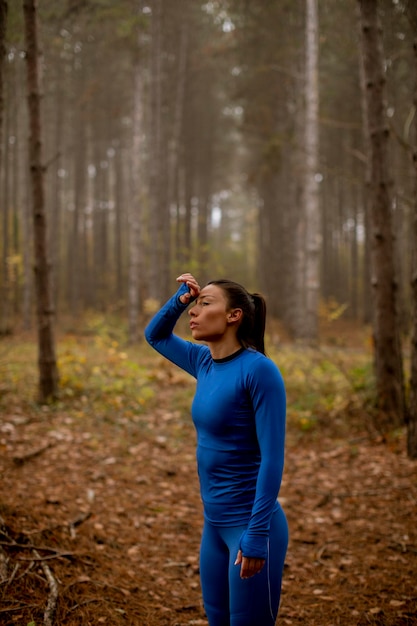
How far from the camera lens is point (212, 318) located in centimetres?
246

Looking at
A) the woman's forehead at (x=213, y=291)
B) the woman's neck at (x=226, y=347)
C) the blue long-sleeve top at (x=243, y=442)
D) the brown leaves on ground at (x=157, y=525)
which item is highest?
the woman's forehead at (x=213, y=291)

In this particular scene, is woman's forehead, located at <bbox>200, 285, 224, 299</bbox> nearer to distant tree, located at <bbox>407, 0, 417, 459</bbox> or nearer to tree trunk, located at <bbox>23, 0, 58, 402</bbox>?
distant tree, located at <bbox>407, 0, 417, 459</bbox>

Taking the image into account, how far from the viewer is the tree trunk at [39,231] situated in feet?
23.1

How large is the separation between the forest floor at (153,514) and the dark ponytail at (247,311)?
2046mm

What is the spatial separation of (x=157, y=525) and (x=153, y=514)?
0.76ft

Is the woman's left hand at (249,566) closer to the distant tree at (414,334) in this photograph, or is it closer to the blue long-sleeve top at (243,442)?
the blue long-sleeve top at (243,442)

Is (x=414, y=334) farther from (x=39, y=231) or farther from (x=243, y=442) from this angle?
(x=39, y=231)

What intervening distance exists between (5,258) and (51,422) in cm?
1543

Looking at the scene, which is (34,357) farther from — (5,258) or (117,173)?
(117,173)

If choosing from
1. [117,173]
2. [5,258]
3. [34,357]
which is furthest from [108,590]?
[117,173]

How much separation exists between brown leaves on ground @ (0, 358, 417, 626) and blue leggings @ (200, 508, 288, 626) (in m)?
1.12

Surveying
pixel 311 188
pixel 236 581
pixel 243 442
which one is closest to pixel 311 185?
pixel 311 188

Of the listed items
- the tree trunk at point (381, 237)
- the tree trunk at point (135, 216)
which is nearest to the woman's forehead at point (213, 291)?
the tree trunk at point (381, 237)

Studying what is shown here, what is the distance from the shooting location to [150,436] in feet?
24.5
